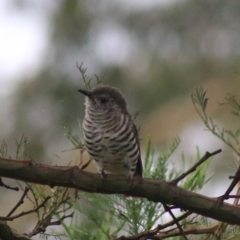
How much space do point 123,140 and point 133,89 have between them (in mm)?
2747

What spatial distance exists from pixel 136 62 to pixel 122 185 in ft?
12.5

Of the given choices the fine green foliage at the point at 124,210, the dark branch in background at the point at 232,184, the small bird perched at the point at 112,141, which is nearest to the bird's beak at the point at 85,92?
the small bird perched at the point at 112,141

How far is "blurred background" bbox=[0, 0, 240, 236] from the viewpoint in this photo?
4.16 metres

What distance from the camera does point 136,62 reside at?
5.13m

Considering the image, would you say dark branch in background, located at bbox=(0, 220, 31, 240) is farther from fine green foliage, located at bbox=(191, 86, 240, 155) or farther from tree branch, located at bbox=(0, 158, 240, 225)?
fine green foliage, located at bbox=(191, 86, 240, 155)

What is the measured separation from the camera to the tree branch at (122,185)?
1.27 metres

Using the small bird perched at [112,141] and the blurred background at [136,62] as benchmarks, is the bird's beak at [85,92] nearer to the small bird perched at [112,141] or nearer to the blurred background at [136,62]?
the small bird perched at [112,141]

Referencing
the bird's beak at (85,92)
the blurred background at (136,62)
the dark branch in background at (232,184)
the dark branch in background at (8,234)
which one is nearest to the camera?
the dark branch in background at (232,184)

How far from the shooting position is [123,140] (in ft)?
7.05

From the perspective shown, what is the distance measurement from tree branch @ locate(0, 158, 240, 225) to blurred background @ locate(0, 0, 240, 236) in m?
2.60

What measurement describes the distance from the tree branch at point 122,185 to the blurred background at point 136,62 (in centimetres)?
260

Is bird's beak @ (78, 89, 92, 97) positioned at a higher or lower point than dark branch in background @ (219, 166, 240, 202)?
higher

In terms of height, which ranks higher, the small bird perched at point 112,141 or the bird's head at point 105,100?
the bird's head at point 105,100

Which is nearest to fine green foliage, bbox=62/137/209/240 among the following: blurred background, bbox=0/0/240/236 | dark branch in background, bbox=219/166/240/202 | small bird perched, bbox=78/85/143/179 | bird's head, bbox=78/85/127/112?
dark branch in background, bbox=219/166/240/202
